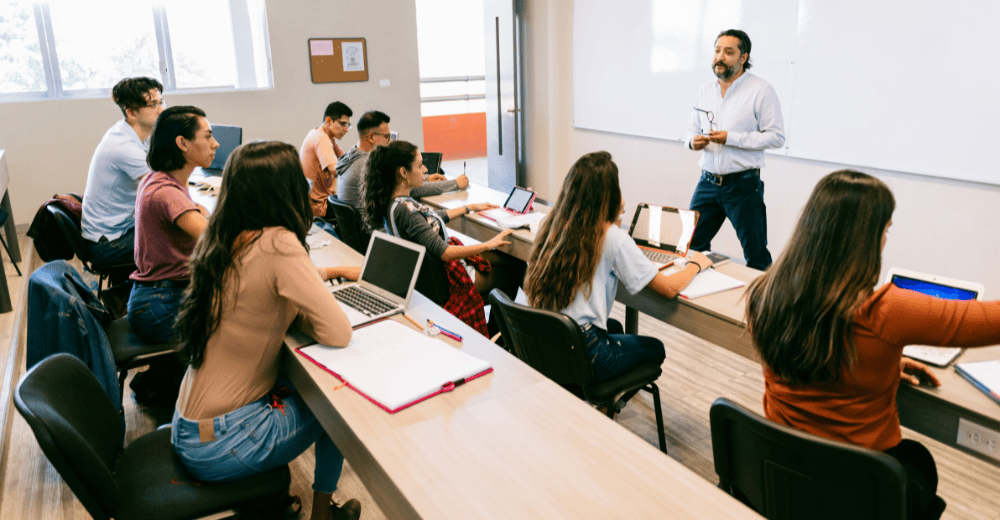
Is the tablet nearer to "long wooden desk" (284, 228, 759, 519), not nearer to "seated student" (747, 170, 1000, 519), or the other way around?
"long wooden desk" (284, 228, 759, 519)

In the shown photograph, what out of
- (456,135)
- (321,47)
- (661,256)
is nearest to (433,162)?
(661,256)

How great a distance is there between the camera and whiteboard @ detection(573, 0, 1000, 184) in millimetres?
3393

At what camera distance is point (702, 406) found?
2.84 meters

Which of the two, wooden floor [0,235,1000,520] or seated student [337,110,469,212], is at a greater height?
seated student [337,110,469,212]

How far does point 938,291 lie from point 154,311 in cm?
246

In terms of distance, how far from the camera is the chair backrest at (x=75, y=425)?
126 centimetres

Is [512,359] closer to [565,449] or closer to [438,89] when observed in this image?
[565,449]

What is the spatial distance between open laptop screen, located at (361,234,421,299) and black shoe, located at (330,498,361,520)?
654mm

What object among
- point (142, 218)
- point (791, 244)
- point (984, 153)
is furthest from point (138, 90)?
point (984, 153)

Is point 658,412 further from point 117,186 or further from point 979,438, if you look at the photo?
point 117,186

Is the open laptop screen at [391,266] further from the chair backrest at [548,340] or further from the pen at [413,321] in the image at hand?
the chair backrest at [548,340]

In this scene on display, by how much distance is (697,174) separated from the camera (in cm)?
507

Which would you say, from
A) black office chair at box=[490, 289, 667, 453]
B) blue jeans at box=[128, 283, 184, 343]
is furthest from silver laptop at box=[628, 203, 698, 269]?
blue jeans at box=[128, 283, 184, 343]

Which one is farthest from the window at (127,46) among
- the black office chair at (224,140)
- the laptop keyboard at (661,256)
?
the laptop keyboard at (661,256)
